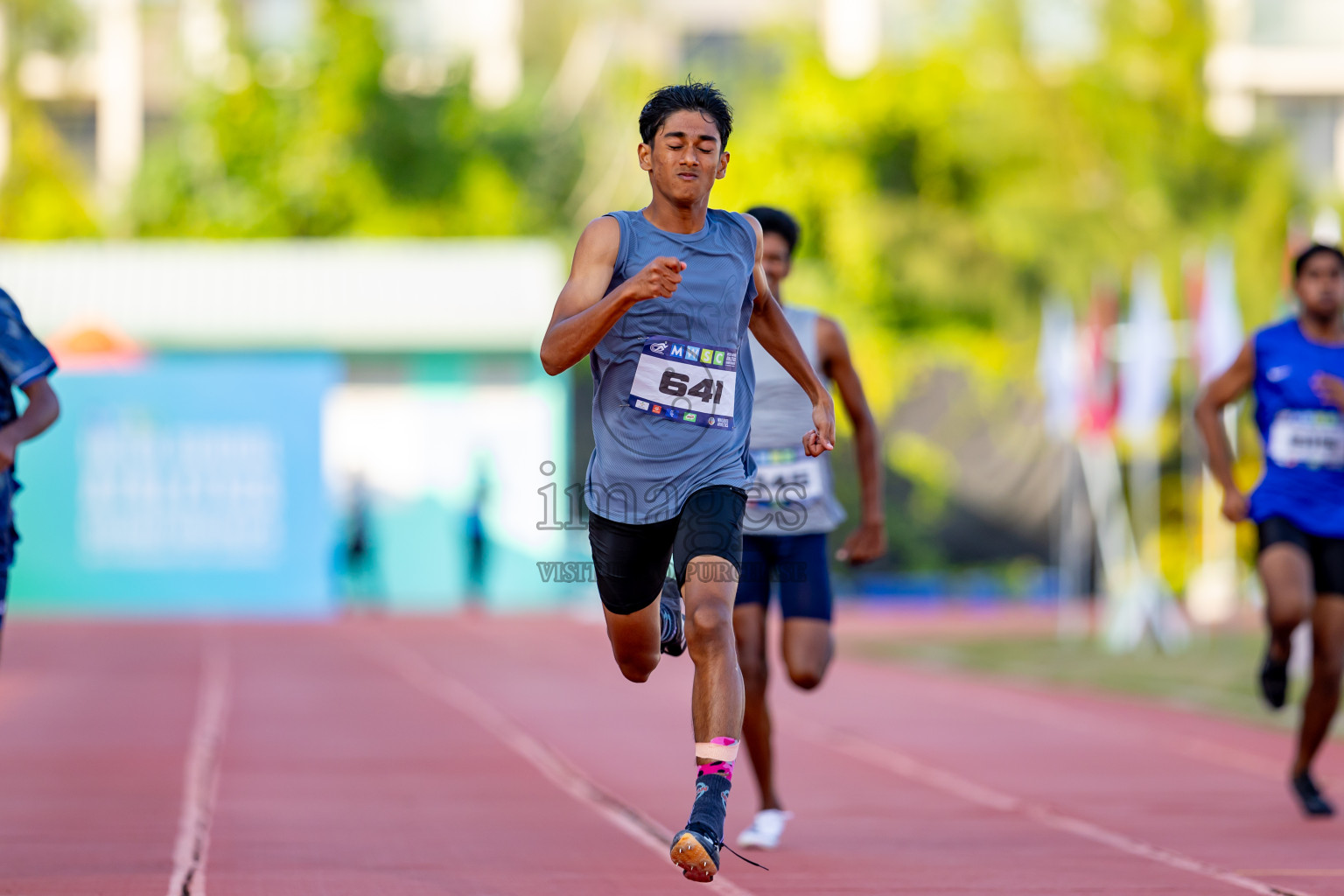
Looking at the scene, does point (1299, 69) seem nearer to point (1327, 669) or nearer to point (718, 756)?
point (1327, 669)

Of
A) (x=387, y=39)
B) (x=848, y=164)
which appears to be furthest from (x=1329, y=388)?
(x=387, y=39)

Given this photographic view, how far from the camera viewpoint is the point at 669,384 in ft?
18.4

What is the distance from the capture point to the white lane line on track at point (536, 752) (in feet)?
24.3

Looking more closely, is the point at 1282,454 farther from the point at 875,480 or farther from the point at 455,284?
the point at 455,284

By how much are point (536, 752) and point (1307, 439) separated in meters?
4.25

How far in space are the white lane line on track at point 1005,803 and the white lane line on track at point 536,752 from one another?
1511 millimetres

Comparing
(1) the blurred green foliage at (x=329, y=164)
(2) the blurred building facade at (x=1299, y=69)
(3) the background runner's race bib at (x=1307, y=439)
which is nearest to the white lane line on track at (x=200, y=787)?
(3) the background runner's race bib at (x=1307, y=439)

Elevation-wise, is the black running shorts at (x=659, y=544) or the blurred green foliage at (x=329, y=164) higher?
the blurred green foliage at (x=329, y=164)

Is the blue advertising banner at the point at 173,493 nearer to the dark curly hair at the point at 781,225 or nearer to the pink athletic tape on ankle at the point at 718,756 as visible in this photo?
the dark curly hair at the point at 781,225

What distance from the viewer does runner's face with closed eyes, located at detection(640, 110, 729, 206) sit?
18.4 feet

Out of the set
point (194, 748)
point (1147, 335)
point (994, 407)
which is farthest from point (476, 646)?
point (994, 407)

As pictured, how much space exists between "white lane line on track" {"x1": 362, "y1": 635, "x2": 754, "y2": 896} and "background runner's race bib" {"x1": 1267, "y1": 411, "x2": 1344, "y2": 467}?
2922 millimetres

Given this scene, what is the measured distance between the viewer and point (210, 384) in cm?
2645

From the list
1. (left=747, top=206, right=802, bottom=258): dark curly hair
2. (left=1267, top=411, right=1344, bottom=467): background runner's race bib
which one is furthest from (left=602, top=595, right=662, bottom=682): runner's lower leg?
(left=1267, top=411, right=1344, bottom=467): background runner's race bib
